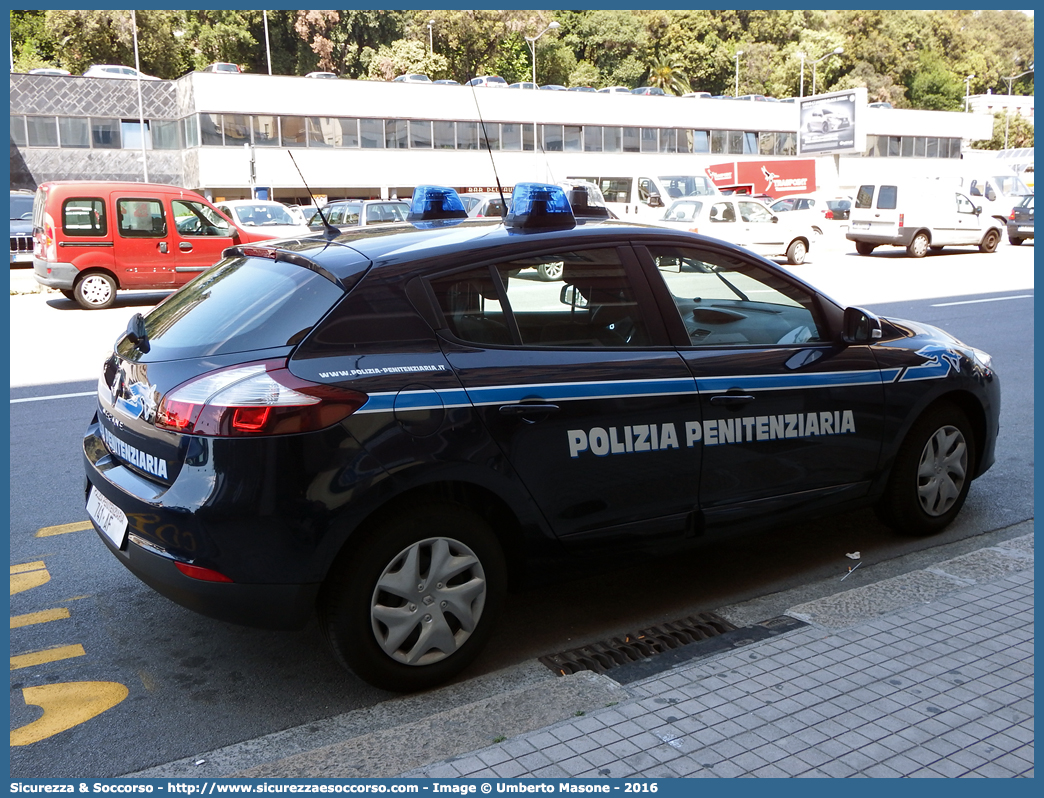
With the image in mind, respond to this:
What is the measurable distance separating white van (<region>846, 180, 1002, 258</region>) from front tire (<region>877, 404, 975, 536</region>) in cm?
2182

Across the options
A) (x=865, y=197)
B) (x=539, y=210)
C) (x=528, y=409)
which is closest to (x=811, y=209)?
(x=865, y=197)

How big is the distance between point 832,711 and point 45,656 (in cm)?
282

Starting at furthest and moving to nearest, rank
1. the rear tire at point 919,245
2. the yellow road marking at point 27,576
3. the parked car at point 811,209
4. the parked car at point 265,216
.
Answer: the rear tire at point 919,245, the parked car at point 811,209, the parked car at point 265,216, the yellow road marking at point 27,576

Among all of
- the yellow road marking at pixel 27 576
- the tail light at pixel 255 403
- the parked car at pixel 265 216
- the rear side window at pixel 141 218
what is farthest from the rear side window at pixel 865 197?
the tail light at pixel 255 403

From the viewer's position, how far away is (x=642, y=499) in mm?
3846

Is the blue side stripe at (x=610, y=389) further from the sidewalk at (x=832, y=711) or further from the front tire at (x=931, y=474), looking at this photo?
the sidewalk at (x=832, y=711)

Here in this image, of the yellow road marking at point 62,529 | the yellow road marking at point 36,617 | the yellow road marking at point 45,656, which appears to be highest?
the yellow road marking at point 62,529

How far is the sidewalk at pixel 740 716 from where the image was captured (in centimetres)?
283

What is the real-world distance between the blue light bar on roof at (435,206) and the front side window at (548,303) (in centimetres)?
83

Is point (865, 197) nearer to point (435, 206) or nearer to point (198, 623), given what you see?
point (435, 206)

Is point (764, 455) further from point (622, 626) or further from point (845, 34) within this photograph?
point (845, 34)

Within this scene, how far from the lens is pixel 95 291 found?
1564 cm
